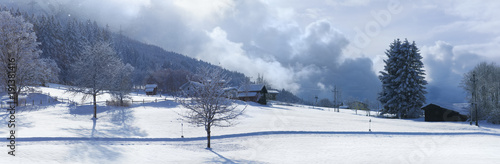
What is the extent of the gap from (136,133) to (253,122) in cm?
1463

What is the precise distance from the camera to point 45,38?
3777 inches

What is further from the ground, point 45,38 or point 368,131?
point 45,38

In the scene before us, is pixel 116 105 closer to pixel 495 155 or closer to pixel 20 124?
pixel 20 124

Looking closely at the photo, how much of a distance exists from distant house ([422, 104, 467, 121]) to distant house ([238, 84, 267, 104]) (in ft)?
113

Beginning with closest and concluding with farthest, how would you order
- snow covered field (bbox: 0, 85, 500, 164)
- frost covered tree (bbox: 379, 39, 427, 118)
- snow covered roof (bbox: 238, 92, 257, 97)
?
snow covered field (bbox: 0, 85, 500, 164)
frost covered tree (bbox: 379, 39, 427, 118)
snow covered roof (bbox: 238, 92, 257, 97)

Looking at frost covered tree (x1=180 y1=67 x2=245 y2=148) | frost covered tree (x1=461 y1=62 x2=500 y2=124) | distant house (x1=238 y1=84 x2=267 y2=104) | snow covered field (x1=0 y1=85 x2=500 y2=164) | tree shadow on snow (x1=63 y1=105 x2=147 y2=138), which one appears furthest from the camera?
distant house (x1=238 y1=84 x2=267 y2=104)

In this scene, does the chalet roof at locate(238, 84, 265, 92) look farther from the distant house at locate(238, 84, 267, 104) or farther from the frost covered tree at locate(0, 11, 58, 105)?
the frost covered tree at locate(0, 11, 58, 105)

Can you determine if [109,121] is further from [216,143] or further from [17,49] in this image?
[216,143]

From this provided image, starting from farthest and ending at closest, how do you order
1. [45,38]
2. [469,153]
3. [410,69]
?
[45,38] → [410,69] → [469,153]

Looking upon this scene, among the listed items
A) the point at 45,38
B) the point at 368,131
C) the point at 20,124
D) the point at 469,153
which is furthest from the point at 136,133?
the point at 45,38

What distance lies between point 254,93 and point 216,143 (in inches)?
1871

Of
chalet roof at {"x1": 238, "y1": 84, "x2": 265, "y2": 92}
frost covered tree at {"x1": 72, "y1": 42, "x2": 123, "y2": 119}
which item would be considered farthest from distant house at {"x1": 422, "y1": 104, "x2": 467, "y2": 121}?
frost covered tree at {"x1": 72, "y1": 42, "x2": 123, "y2": 119}

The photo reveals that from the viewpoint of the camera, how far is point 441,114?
156 ft

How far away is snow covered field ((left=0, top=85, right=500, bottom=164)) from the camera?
60.2 feet
